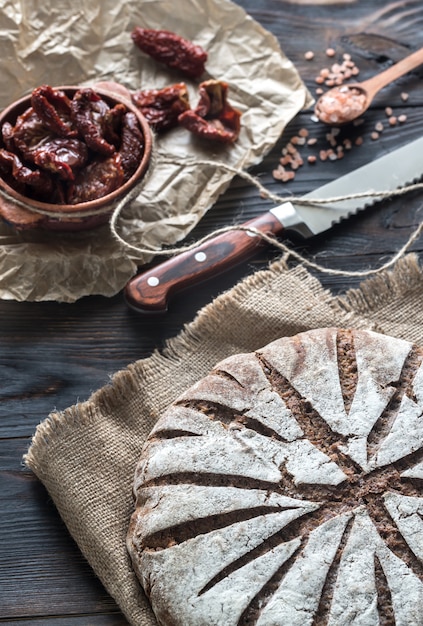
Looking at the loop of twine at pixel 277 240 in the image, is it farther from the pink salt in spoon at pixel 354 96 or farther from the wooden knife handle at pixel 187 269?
the pink salt in spoon at pixel 354 96

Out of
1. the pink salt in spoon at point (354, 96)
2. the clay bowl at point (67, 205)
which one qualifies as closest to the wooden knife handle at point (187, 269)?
the clay bowl at point (67, 205)

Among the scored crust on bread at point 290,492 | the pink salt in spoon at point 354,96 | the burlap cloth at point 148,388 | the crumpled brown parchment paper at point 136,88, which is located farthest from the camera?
the pink salt in spoon at point 354,96

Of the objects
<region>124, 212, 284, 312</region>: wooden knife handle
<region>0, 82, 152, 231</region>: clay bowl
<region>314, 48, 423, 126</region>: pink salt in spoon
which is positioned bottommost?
<region>124, 212, 284, 312</region>: wooden knife handle

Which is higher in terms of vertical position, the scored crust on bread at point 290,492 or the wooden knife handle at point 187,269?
the wooden knife handle at point 187,269

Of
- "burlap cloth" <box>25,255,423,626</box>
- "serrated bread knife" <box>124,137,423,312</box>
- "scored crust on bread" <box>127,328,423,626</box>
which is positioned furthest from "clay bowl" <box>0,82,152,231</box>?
"scored crust on bread" <box>127,328,423,626</box>

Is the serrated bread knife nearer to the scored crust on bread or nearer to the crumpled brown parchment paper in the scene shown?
the crumpled brown parchment paper

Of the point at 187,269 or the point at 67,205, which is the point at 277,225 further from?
the point at 67,205
